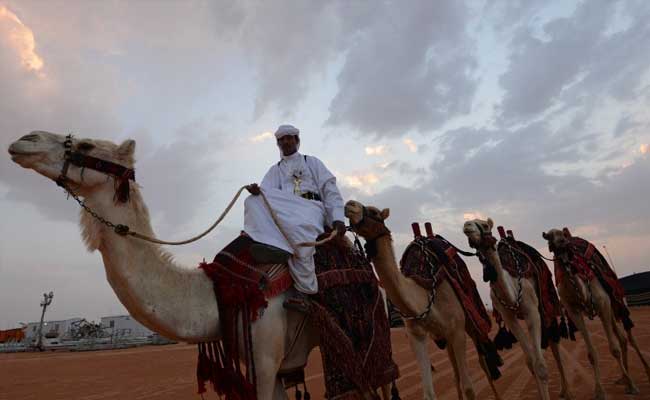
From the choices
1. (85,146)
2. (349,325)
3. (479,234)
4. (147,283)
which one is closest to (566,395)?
(479,234)

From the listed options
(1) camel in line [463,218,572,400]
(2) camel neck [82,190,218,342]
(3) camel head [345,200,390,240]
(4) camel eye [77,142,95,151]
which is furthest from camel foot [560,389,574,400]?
(4) camel eye [77,142,95,151]

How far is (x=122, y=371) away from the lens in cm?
1809

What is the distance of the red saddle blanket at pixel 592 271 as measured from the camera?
8508mm

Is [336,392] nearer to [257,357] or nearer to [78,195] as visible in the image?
[257,357]

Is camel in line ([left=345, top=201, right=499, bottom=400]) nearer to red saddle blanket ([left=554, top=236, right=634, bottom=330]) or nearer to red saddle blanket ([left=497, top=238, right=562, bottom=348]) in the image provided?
red saddle blanket ([left=497, top=238, right=562, bottom=348])

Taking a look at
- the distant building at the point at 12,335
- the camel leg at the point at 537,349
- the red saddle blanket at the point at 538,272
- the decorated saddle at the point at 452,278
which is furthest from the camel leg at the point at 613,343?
the distant building at the point at 12,335

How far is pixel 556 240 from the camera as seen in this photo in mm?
8711

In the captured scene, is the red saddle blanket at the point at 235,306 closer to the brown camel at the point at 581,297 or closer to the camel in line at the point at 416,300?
the camel in line at the point at 416,300

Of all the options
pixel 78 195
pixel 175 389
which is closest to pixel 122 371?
pixel 175 389

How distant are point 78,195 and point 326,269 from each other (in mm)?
1883

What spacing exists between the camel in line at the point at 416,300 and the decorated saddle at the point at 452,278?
132 millimetres

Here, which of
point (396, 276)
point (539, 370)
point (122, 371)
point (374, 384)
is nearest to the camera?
point (374, 384)

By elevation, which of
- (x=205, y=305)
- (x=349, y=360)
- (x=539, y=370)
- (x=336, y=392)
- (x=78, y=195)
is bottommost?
(x=539, y=370)

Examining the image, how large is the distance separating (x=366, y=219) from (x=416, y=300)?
6.03 ft
